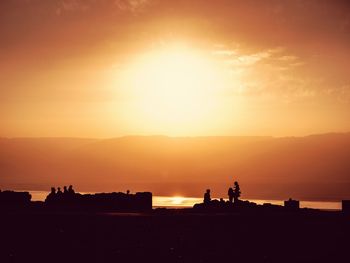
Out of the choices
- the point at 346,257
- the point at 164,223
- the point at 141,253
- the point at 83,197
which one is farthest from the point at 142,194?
the point at 346,257

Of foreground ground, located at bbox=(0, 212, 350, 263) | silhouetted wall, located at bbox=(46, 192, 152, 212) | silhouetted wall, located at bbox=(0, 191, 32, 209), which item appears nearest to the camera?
foreground ground, located at bbox=(0, 212, 350, 263)

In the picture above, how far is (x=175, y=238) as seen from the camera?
148 feet

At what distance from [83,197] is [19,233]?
18.0 metres

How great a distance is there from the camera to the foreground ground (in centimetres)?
3722

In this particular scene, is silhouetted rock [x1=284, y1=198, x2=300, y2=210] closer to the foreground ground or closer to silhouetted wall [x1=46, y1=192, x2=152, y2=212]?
the foreground ground

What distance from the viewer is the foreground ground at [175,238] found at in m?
37.2

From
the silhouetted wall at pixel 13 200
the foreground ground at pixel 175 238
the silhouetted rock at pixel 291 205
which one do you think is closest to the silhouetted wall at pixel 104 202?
the silhouetted wall at pixel 13 200

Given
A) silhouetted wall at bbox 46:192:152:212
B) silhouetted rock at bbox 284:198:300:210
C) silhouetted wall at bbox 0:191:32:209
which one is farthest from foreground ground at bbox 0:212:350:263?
silhouetted wall at bbox 0:191:32:209

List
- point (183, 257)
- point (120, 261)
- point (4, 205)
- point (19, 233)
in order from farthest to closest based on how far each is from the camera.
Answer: point (4, 205) < point (19, 233) < point (183, 257) < point (120, 261)

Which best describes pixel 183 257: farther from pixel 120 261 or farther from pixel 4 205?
pixel 4 205

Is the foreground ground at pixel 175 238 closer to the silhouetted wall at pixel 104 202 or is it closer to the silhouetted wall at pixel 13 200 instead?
the silhouetted wall at pixel 104 202

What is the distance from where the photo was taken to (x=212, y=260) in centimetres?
3606

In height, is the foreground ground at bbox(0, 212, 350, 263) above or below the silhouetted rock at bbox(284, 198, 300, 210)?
below

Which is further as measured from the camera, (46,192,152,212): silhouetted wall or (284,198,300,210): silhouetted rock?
(46,192,152,212): silhouetted wall
